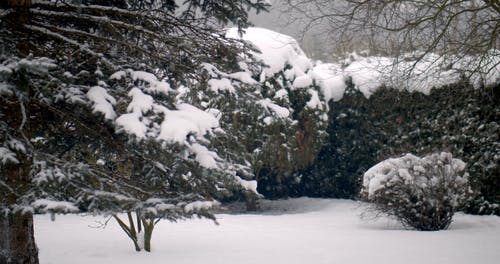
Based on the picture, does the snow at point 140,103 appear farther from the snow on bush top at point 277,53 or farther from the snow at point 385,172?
the snow on bush top at point 277,53

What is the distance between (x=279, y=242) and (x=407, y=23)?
3.38m

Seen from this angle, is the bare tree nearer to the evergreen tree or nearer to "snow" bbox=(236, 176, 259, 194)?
the evergreen tree

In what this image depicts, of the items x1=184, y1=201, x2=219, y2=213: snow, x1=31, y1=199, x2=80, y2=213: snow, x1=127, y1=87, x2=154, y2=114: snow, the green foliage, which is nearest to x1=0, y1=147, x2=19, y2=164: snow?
x1=31, y1=199, x2=80, y2=213: snow

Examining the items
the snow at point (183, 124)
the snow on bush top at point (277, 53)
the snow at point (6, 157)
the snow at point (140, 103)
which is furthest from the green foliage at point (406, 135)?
the snow at point (6, 157)

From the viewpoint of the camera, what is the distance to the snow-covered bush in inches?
287

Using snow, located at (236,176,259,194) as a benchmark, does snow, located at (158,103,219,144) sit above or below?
above

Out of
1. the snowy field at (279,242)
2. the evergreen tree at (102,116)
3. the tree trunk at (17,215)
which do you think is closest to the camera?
the evergreen tree at (102,116)

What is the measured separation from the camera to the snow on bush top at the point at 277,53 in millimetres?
10578

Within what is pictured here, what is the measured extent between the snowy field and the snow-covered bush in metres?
0.36

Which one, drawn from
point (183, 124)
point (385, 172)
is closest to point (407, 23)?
point (385, 172)

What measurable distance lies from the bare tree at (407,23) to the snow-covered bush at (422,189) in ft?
5.45

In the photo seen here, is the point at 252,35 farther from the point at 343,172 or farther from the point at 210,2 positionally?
the point at 210,2

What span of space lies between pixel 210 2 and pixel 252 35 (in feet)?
21.6

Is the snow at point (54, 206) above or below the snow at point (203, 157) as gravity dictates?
below
